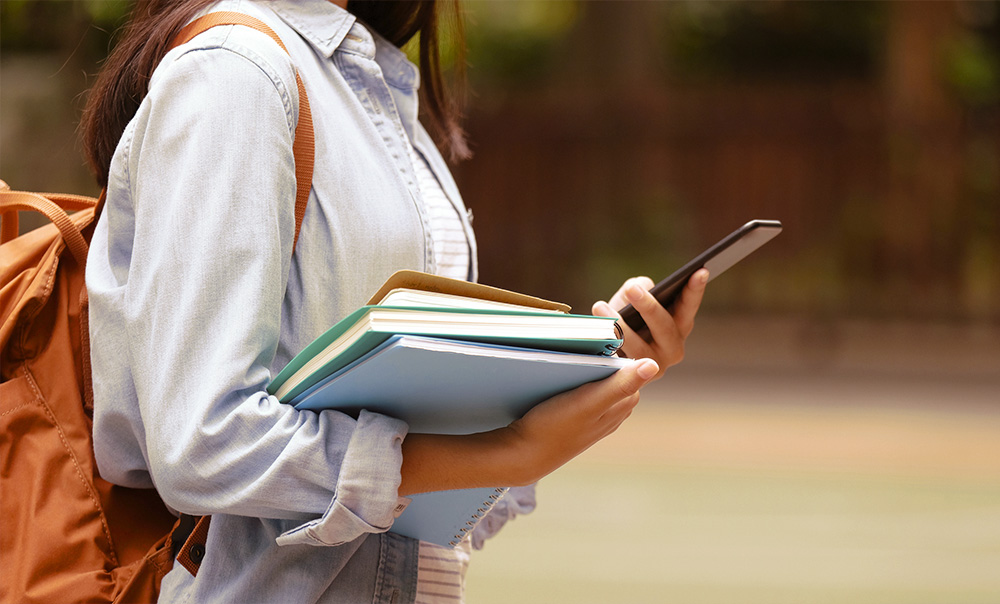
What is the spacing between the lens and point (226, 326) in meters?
1.08

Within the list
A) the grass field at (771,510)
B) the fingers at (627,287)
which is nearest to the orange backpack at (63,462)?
the fingers at (627,287)

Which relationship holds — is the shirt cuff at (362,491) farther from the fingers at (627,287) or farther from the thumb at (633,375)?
the fingers at (627,287)

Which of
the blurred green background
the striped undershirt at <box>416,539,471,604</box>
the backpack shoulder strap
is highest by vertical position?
the backpack shoulder strap

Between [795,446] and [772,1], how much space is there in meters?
9.27

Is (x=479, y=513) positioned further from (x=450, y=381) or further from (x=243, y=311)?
(x=243, y=311)

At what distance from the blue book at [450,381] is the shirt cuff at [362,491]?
42 millimetres

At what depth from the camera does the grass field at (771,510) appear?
4.38 m

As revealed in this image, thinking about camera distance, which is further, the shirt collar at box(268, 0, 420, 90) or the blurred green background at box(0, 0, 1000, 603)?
the blurred green background at box(0, 0, 1000, 603)

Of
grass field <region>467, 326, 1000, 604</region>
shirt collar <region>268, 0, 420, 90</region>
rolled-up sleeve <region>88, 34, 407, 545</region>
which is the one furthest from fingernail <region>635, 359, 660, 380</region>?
grass field <region>467, 326, 1000, 604</region>

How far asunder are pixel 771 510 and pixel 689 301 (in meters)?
4.21

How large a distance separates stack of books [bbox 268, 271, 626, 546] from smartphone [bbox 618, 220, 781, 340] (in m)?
0.43

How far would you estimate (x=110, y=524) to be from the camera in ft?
4.27

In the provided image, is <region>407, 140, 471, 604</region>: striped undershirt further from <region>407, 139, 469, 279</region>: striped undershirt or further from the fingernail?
the fingernail

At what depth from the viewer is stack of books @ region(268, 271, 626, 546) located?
1.01 meters
